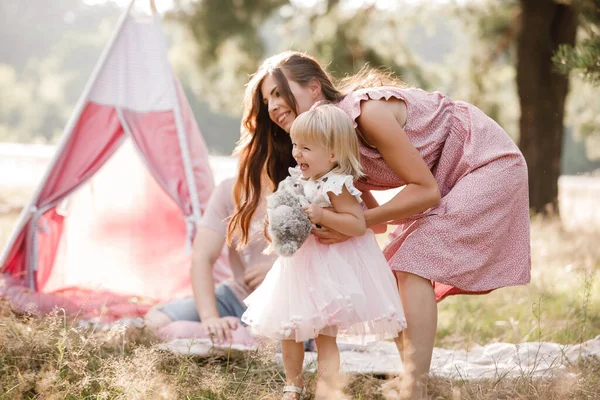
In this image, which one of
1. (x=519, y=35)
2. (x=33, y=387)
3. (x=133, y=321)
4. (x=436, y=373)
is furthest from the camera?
(x=519, y=35)

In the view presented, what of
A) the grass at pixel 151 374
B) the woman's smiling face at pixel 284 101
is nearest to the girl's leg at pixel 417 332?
the grass at pixel 151 374

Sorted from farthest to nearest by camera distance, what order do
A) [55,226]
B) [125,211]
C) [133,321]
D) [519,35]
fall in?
1. [519,35]
2. [125,211]
3. [55,226]
4. [133,321]

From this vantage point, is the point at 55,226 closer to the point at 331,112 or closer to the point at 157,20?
the point at 157,20

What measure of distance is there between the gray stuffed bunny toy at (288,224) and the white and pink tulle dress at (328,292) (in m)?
0.07

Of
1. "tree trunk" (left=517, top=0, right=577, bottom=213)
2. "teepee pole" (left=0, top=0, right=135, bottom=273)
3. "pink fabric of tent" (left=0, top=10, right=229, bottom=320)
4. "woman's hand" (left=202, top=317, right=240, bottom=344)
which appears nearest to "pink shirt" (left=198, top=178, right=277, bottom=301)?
"woman's hand" (left=202, top=317, right=240, bottom=344)

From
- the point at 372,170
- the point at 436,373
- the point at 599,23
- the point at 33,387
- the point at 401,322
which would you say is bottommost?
the point at 436,373

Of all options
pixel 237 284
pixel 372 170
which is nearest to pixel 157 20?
pixel 237 284

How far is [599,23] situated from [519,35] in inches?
92.3

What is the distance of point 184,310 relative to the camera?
319 cm

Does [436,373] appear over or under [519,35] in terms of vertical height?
under

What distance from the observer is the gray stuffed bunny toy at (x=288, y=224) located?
206 cm

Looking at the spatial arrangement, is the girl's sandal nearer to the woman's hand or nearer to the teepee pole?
the woman's hand

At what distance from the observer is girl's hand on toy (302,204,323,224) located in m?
2.09

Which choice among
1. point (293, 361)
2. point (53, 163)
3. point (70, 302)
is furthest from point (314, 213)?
point (53, 163)
